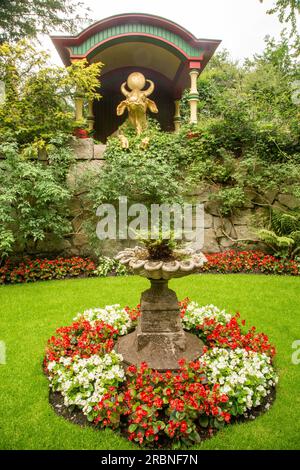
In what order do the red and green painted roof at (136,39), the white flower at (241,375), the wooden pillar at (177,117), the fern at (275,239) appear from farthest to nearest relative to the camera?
1. the wooden pillar at (177,117)
2. the red and green painted roof at (136,39)
3. the fern at (275,239)
4. the white flower at (241,375)

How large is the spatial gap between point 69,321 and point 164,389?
2.53 meters

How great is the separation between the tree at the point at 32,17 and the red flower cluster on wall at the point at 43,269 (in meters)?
7.85

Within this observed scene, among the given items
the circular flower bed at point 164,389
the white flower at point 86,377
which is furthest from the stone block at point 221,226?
the white flower at point 86,377

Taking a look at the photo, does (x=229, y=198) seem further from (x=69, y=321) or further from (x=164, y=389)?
(x=164, y=389)

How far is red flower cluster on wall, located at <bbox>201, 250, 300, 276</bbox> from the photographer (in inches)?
297

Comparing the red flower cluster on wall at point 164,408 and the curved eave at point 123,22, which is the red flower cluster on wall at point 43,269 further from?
the curved eave at point 123,22

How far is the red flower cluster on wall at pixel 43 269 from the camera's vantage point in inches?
286

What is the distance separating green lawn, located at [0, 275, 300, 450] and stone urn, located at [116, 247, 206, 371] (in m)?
0.80

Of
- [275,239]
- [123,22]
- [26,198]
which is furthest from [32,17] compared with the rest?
[275,239]

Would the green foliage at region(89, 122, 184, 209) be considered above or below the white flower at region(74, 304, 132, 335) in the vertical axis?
above

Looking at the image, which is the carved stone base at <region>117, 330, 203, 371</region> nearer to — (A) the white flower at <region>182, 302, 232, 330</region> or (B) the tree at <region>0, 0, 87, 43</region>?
(A) the white flower at <region>182, 302, 232, 330</region>

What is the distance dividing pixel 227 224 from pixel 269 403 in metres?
5.99

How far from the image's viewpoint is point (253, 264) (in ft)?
25.5

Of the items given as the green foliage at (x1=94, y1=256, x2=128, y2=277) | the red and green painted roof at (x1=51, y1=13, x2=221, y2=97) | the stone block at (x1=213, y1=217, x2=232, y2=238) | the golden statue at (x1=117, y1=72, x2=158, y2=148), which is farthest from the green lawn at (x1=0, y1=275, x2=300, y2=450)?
the red and green painted roof at (x1=51, y1=13, x2=221, y2=97)
